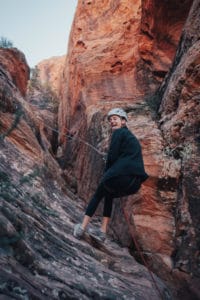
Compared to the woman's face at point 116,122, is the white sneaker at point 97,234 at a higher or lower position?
lower

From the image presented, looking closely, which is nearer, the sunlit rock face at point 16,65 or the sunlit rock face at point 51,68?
the sunlit rock face at point 16,65

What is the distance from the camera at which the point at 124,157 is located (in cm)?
567

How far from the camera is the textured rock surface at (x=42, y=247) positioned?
3.81 meters

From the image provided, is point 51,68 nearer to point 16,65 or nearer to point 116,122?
point 16,65

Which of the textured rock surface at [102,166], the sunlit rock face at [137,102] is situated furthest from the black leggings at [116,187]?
the sunlit rock face at [137,102]

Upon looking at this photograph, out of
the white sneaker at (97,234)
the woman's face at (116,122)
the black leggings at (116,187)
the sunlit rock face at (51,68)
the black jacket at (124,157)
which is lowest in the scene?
the white sneaker at (97,234)

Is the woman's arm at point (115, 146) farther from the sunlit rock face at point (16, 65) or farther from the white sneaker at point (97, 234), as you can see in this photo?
the sunlit rock face at point (16, 65)

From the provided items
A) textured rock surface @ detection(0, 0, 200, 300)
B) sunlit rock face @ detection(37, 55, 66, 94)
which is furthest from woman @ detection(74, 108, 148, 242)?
sunlit rock face @ detection(37, 55, 66, 94)

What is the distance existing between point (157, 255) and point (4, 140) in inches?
155

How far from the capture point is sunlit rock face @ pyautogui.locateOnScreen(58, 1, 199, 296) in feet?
24.2

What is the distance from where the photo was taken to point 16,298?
10.5 ft

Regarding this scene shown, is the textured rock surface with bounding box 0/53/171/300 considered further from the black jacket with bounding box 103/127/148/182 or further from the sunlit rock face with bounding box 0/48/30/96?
Result: the sunlit rock face with bounding box 0/48/30/96

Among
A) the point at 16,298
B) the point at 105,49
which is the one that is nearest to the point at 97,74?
the point at 105,49

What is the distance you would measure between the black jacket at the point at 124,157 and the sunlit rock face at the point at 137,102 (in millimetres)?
2047
